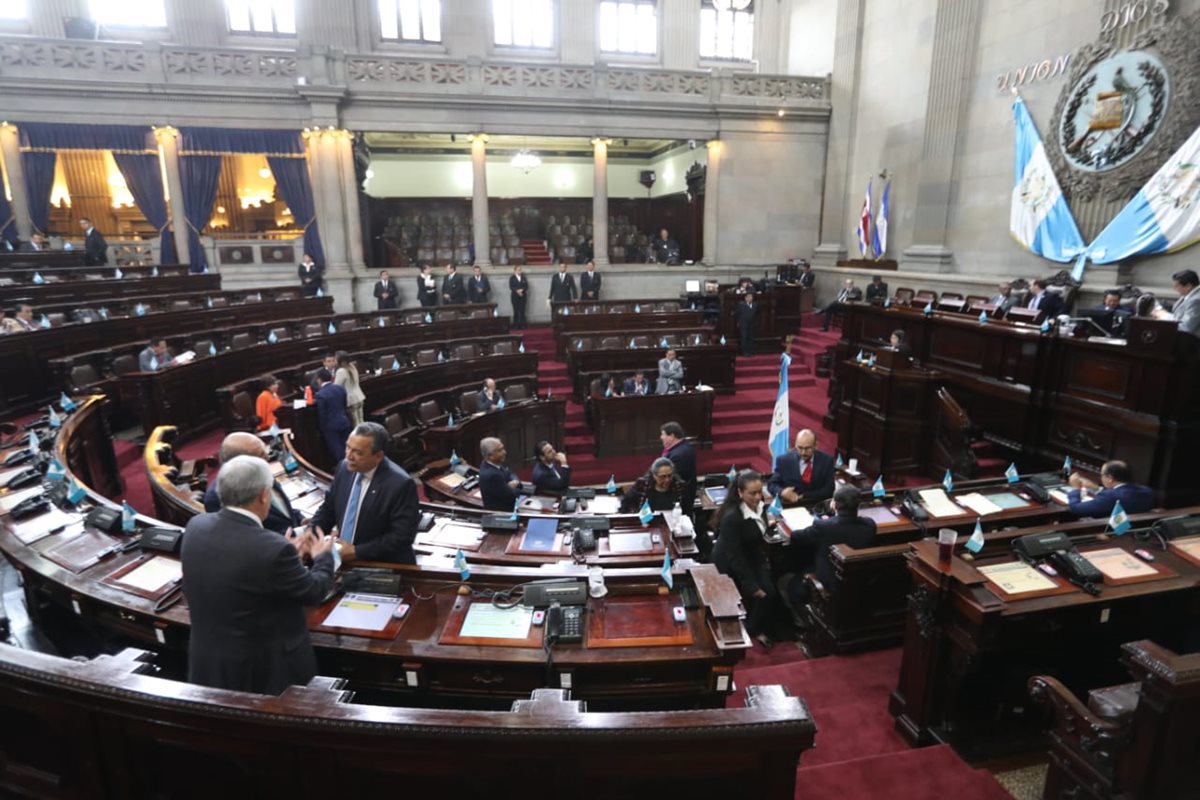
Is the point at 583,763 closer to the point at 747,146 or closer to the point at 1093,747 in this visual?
the point at 1093,747

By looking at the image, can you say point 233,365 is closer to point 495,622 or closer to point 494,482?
point 494,482

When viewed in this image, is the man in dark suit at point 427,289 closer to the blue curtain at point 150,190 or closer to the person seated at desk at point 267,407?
the blue curtain at point 150,190

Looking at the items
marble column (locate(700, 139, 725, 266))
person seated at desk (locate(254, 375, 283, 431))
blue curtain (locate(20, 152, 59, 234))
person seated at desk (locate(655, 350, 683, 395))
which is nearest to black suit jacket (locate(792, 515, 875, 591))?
person seated at desk (locate(655, 350, 683, 395))

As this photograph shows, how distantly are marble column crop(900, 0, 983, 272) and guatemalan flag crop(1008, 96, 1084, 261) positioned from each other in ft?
4.72

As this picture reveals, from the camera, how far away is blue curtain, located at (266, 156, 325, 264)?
44.8ft

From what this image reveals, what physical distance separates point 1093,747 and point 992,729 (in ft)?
3.41

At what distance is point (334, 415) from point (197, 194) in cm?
996

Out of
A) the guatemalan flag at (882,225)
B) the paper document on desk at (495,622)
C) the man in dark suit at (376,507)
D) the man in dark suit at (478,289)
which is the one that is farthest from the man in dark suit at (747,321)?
the paper document on desk at (495,622)

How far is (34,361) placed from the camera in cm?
757

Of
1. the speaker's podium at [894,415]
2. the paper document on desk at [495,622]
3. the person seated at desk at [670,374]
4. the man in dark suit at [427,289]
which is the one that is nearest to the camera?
the paper document on desk at [495,622]

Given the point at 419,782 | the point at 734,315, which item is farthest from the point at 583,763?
the point at 734,315

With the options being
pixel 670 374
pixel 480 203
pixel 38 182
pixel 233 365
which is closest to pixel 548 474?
pixel 670 374

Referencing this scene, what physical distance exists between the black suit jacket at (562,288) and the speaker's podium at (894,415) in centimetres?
741

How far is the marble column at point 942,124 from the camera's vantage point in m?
11.9
